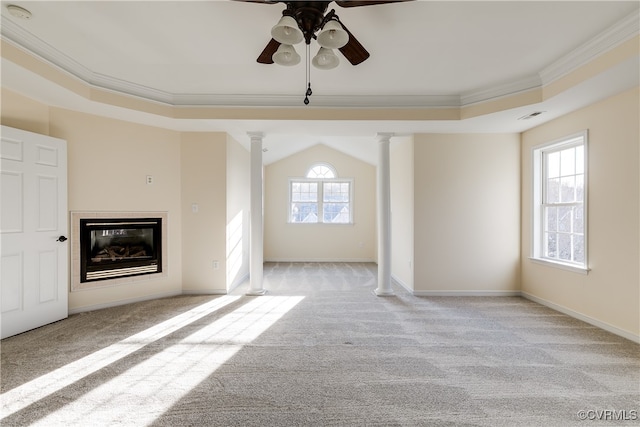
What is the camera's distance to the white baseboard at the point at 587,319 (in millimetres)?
2829

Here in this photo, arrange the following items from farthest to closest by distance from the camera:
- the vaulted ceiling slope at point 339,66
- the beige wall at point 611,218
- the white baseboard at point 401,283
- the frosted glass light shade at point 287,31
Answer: the white baseboard at point 401,283 < the beige wall at point 611,218 < the vaulted ceiling slope at point 339,66 < the frosted glass light shade at point 287,31

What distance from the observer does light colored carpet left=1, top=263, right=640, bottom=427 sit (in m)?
1.81

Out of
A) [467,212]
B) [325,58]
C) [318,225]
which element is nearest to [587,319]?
[467,212]

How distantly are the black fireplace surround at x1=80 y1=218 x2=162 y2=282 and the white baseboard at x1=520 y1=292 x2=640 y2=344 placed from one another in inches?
205

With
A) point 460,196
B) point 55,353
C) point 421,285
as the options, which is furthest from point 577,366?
point 55,353

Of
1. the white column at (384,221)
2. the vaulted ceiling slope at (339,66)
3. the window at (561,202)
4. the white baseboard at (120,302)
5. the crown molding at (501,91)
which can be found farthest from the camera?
the white column at (384,221)

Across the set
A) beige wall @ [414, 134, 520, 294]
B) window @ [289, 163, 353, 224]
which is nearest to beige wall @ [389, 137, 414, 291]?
beige wall @ [414, 134, 520, 294]

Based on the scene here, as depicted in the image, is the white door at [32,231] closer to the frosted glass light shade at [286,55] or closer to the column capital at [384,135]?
the frosted glass light shade at [286,55]

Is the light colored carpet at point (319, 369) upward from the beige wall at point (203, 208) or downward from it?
downward

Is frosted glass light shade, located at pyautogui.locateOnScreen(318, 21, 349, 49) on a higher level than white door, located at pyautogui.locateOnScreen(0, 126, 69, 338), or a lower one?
higher

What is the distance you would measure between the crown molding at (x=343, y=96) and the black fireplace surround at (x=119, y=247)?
165 centimetres

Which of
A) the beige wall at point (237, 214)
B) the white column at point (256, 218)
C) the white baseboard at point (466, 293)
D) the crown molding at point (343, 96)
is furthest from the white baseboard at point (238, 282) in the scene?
the white baseboard at point (466, 293)

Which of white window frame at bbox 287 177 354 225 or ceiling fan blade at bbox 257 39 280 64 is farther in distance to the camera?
white window frame at bbox 287 177 354 225

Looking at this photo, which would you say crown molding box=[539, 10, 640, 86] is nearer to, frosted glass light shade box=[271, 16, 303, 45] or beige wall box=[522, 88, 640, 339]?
beige wall box=[522, 88, 640, 339]
